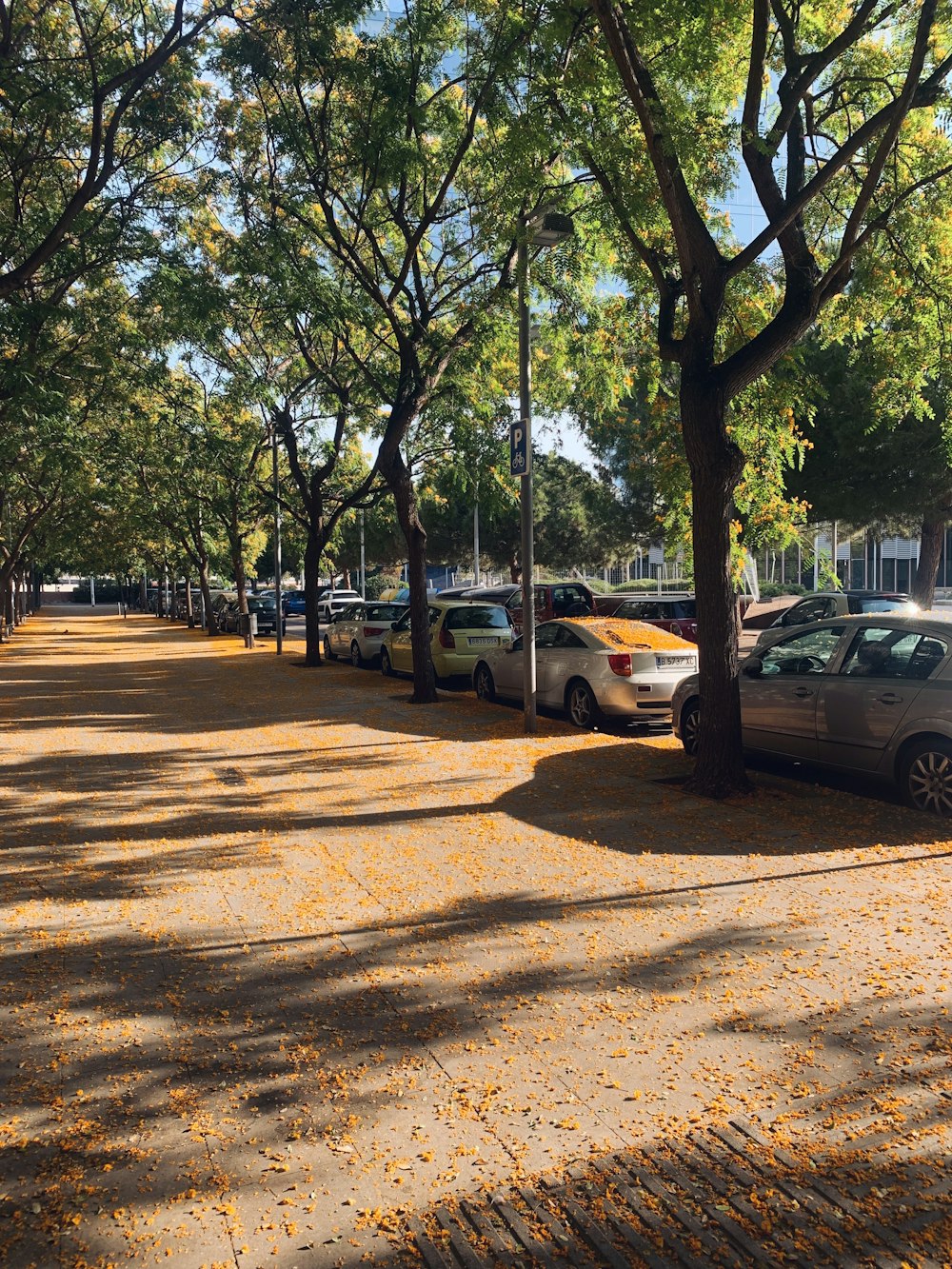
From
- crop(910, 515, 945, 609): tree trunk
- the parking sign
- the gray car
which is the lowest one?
the gray car

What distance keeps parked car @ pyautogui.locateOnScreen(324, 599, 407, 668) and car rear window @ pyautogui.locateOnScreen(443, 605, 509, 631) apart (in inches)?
168

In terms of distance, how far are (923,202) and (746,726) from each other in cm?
532

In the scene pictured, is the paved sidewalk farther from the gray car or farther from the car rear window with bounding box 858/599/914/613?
the car rear window with bounding box 858/599/914/613

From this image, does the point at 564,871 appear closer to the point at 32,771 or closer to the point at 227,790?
the point at 227,790

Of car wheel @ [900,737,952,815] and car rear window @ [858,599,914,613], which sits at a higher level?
car rear window @ [858,599,914,613]

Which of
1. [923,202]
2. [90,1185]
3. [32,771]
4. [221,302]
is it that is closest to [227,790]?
[32,771]

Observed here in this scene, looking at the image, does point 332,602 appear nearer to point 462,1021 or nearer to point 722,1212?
point 462,1021

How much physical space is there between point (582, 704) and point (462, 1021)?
29.9 feet

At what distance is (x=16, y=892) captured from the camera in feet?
21.6

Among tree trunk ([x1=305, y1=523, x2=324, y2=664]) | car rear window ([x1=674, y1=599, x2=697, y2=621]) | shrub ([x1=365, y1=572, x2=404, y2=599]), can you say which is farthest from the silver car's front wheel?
shrub ([x1=365, y1=572, x2=404, y2=599])

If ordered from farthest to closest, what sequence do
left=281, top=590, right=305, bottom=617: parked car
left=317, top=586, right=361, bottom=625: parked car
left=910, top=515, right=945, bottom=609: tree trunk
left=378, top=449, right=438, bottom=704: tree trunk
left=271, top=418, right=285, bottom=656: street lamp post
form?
left=281, top=590, right=305, bottom=617: parked car, left=317, top=586, right=361, bottom=625: parked car, left=910, top=515, right=945, bottom=609: tree trunk, left=271, top=418, right=285, bottom=656: street lamp post, left=378, top=449, right=438, bottom=704: tree trunk

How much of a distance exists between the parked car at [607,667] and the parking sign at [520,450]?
2.38m

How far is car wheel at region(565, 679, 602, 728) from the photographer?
13328mm

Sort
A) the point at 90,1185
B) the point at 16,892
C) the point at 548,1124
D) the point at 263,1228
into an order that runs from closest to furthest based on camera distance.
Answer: the point at 263,1228
the point at 90,1185
the point at 548,1124
the point at 16,892
